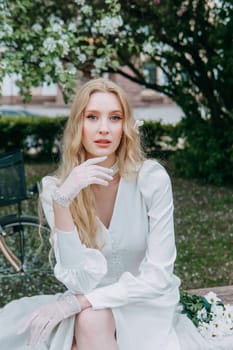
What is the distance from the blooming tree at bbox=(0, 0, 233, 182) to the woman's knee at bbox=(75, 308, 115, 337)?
3552 millimetres

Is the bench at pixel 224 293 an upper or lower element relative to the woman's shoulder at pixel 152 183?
lower

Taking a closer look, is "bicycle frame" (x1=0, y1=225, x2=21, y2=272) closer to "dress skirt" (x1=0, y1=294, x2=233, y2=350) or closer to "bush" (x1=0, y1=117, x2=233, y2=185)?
"dress skirt" (x1=0, y1=294, x2=233, y2=350)

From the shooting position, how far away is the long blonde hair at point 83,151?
9.25 feet

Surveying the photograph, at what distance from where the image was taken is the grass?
5.66m

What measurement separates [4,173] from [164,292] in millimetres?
2510

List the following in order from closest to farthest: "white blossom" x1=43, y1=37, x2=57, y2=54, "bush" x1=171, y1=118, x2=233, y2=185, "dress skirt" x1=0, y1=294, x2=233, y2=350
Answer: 1. "dress skirt" x1=0, y1=294, x2=233, y2=350
2. "white blossom" x1=43, y1=37, x2=57, y2=54
3. "bush" x1=171, y1=118, x2=233, y2=185

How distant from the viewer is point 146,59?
11070 millimetres

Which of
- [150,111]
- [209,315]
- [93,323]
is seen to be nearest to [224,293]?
[209,315]

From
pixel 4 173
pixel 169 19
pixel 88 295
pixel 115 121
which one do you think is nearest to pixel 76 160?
pixel 115 121

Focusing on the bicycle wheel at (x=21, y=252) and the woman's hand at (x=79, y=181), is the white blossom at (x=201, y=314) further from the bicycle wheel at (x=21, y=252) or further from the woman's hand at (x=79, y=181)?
the bicycle wheel at (x=21, y=252)

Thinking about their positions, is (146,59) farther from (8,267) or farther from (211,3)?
(8,267)

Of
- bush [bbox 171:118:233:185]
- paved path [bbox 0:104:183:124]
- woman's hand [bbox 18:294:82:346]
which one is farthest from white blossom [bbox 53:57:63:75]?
paved path [bbox 0:104:183:124]

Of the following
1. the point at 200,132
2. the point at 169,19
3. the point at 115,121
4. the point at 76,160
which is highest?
the point at 169,19

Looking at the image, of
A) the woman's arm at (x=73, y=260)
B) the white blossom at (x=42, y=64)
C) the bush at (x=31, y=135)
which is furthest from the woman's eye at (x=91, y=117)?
the bush at (x=31, y=135)
